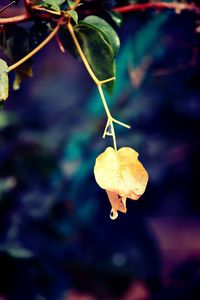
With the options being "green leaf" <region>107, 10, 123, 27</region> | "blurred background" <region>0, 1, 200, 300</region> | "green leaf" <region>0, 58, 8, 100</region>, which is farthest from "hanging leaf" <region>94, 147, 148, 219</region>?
"blurred background" <region>0, 1, 200, 300</region>

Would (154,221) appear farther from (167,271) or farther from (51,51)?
(51,51)

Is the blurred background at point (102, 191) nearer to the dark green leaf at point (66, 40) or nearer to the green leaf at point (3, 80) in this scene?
the dark green leaf at point (66, 40)

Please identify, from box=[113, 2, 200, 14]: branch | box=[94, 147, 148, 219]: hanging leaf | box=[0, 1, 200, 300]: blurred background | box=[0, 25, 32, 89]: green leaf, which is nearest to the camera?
box=[94, 147, 148, 219]: hanging leaf

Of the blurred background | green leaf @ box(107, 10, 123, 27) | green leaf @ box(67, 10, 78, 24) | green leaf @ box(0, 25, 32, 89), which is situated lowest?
the blurred background

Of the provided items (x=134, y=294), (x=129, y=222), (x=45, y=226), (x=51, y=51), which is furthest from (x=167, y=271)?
(x=51, y=51)

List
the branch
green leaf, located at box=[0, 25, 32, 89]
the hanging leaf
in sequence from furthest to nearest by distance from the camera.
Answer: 1. the branch
2. green leaf, located at box=[0, 25, 32, 89]
3. the hanging leaf

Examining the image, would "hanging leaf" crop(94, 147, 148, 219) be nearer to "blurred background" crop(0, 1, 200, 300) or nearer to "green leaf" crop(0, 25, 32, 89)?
"green leaf" crop(0, 25, 32, 89)

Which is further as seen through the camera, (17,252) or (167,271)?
(167,271)
